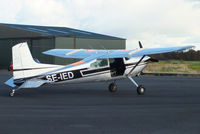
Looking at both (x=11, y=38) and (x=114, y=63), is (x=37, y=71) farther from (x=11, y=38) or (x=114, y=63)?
(x=11, y=38)

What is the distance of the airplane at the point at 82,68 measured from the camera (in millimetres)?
12648

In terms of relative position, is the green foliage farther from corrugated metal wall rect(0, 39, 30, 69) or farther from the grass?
corrugated metal wall rect(0, 39, 30, 69)

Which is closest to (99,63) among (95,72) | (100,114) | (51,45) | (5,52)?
(95,72)

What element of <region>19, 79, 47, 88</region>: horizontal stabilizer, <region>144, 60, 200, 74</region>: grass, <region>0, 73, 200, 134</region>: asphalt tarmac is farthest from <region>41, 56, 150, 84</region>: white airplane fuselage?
<region>144, 60, 200, 74</region>: grass

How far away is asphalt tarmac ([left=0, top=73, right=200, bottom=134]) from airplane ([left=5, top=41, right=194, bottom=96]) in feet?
2.13

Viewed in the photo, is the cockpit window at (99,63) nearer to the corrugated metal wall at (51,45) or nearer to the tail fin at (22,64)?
the tail fin at (22,64)

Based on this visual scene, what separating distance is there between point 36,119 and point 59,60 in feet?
95.0

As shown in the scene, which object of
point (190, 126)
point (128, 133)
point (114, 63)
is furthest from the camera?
point (114, 63)

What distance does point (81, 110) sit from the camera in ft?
33.1

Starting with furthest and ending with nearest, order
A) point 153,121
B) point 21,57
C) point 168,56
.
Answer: point 168,56 → point 21,57 → point 153,121

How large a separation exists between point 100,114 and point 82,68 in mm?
4574

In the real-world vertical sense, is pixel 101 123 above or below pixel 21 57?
below

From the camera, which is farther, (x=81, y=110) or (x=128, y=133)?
(x=81, y=110)

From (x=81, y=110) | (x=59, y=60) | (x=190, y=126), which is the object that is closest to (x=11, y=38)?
(x=59, y=60)
